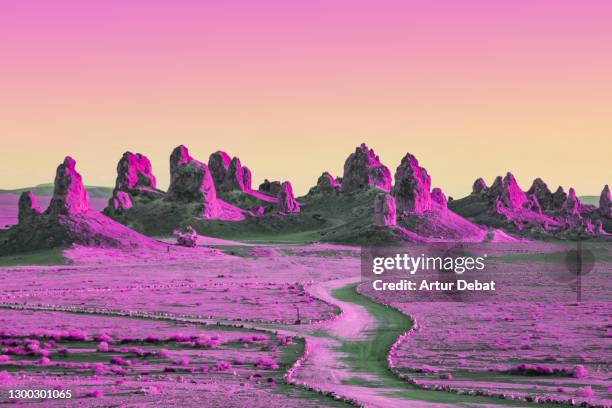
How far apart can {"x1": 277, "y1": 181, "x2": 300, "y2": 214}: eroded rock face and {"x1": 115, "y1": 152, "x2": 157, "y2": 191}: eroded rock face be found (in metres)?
27.1

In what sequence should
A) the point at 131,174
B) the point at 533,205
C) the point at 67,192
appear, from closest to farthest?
the point at 67,192, the point at 131,174, the point at 533,205

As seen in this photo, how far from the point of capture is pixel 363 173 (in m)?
190

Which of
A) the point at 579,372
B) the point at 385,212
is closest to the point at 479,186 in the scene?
the point at 385,212

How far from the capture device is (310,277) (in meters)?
89.1

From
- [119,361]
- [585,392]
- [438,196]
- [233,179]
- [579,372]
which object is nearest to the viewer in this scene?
[585,392]

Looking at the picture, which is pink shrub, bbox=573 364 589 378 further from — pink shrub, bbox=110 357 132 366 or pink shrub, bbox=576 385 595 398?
pink shrub, bbox=110 357 132 366

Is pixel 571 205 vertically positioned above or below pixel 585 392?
above

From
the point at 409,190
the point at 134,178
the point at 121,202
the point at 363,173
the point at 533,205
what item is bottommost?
the point at 121,202

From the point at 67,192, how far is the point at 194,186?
4994 cm

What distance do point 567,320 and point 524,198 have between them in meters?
138

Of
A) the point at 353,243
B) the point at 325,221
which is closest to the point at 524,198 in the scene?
the point at 325,221

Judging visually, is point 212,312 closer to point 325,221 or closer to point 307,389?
point 307,389

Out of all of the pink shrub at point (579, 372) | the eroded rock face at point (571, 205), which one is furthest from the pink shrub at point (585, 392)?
the eroded rock face at point (571, 205)

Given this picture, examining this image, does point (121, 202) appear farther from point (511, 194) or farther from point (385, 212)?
point (511, 194)
